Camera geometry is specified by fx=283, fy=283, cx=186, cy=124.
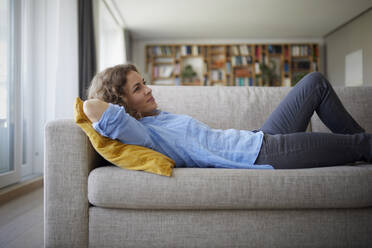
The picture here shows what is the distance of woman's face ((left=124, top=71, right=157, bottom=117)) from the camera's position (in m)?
1.27

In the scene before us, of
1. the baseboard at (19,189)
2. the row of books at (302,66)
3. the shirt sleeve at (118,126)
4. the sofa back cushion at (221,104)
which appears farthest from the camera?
the row of books at (302,66)

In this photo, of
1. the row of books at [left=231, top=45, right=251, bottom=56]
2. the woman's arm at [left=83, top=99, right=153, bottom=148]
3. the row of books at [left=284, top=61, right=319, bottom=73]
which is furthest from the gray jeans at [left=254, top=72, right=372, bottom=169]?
the row of books at [left=284, top=61, right=319, bottom=73]

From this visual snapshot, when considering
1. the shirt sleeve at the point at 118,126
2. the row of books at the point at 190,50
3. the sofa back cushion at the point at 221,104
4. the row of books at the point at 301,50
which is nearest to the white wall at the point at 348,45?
the row of books at the point at 301,50

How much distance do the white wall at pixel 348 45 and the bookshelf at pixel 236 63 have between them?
35cm

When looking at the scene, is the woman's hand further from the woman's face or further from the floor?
the floor

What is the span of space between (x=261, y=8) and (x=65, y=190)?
4.92 meters

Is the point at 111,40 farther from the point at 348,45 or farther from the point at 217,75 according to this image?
the point at 348,45

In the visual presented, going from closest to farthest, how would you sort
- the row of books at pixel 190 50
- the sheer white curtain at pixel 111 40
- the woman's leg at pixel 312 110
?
the woman's leg at pixel 312 110 → the sheer white curtain at pixel 111 40 → the row of books at pixel 190 50

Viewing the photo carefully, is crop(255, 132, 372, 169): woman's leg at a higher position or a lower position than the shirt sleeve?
lower

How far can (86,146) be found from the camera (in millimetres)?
1129

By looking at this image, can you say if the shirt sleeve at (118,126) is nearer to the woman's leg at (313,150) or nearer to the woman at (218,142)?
the woman at (218,142)

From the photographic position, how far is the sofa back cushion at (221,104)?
1.76 meters

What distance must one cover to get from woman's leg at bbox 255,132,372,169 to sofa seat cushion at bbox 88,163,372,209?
0.42 ft

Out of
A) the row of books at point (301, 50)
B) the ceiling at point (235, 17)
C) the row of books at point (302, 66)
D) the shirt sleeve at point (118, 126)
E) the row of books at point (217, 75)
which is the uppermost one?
the ceiling at point (235, 17)
